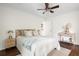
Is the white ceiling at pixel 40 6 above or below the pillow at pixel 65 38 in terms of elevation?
above

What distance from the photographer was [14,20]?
1.59 m

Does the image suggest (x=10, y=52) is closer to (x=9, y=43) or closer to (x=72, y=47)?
(x=9, y=43)

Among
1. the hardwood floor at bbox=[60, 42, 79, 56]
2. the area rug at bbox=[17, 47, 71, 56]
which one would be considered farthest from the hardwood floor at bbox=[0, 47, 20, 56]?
the hardwood floor at bbox=[60, 42, 79, 56]

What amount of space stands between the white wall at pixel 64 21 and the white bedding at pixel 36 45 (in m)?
0.15

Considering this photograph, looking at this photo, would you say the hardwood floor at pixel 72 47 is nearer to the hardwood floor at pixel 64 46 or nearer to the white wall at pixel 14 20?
the hardwood floor at pixel 64 46

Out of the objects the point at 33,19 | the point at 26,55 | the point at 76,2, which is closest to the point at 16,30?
the point at 33,19

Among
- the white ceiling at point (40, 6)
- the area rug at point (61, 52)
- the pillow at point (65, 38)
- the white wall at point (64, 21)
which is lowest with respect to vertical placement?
the area rug at point (61, 52)

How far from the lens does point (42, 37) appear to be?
1.60 meters

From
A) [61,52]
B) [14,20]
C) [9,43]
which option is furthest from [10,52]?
[61,52]

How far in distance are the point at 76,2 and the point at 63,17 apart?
0.94 ft

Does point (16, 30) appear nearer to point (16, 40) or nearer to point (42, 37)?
point (16, 40)

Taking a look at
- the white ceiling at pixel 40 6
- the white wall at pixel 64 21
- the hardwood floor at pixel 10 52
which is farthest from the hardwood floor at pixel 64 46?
the white ceiling at pixel 40 6

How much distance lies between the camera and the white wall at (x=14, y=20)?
5.17ft

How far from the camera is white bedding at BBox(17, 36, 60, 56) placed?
5.21ft
